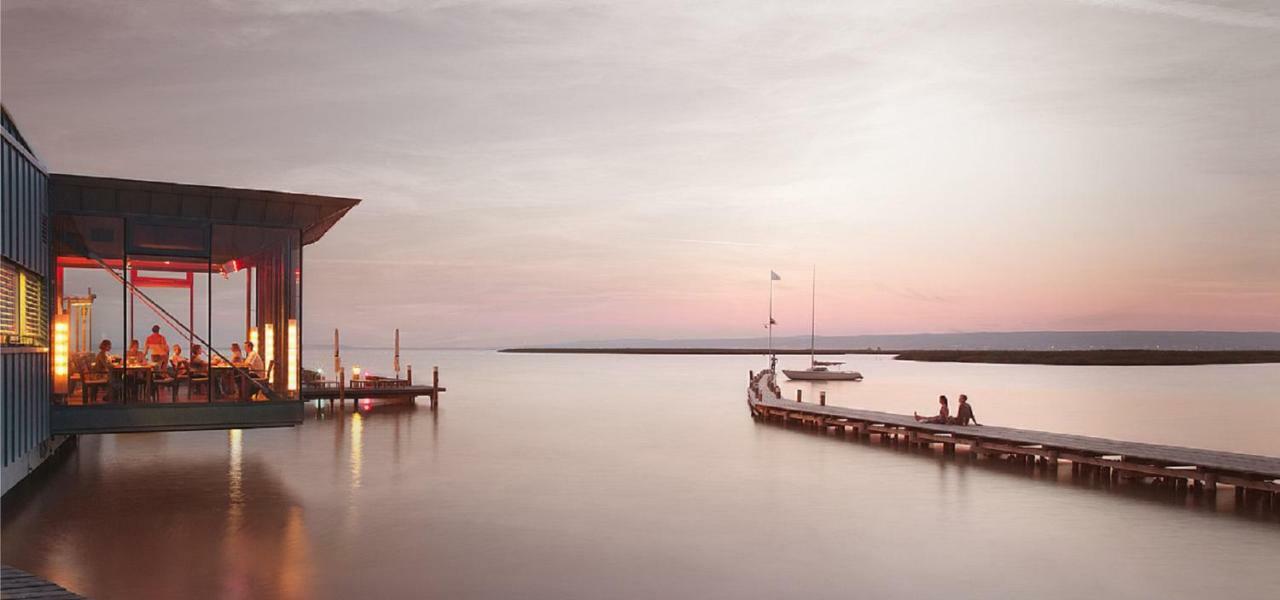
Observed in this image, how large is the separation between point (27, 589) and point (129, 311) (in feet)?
39.6

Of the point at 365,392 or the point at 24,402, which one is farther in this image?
the point at 365,392

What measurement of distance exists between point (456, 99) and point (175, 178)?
1096cm

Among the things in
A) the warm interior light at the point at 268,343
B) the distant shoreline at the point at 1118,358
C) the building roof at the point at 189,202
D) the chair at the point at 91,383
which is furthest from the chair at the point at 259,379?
the distant shoreline at the point at 1118,358

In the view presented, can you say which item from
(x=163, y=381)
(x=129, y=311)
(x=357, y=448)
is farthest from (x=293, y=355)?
(x=357, y=448)

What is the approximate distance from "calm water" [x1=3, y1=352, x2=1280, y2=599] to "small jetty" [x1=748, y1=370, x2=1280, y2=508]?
2.42 feet

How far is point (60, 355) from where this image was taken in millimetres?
14984

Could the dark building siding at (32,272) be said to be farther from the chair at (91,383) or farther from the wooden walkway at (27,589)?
the wooden walkway at (27,589)

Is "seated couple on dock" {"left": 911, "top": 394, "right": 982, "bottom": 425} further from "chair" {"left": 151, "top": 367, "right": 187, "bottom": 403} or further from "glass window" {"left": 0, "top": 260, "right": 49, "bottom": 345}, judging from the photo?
"glass window" {"left": 0, "top": 260, "right": 49, "bottom": 345}

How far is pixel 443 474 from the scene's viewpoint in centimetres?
1911

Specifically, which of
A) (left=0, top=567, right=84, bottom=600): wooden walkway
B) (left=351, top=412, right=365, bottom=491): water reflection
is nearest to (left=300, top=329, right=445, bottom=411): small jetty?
(left=351, top=412, right=365, bottom=491): water reflection

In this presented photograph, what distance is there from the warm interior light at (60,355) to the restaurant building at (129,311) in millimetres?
20

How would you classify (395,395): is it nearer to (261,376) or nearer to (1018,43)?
(261,376)

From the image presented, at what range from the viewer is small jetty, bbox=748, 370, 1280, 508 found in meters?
15.9

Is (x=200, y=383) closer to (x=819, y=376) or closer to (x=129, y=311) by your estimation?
(x=129, y=311)
